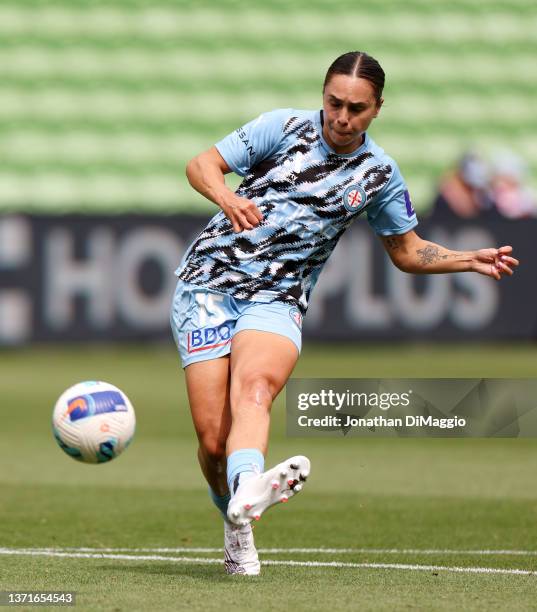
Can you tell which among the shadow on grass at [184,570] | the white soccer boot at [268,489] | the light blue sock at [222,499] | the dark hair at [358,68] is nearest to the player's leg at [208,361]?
the light blue sock at [222,499]

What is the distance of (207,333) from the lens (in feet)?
18.1

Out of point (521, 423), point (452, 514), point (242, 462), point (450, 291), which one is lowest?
point (450, 291)

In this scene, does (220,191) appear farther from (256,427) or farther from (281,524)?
(281,524)

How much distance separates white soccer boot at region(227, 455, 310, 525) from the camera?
15.4ft

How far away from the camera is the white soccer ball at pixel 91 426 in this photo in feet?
19.8

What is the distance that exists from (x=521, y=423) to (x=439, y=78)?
14278 millimetres

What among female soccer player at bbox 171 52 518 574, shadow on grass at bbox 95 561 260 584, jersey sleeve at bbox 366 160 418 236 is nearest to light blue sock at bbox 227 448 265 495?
female soccer player at bbox 171 52 518 574

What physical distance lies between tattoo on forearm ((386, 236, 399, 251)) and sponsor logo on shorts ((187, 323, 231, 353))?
34.8 inches

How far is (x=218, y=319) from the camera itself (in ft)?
18.2

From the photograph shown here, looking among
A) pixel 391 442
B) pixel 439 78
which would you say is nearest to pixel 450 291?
pixel 439 78

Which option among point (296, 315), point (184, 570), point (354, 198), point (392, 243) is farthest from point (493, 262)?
point (184, 570)

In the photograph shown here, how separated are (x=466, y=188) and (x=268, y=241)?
13.9 m

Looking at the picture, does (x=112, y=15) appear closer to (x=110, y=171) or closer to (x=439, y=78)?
(x=110, y=171)

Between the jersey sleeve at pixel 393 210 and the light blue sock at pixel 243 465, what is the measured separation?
1.32 m
